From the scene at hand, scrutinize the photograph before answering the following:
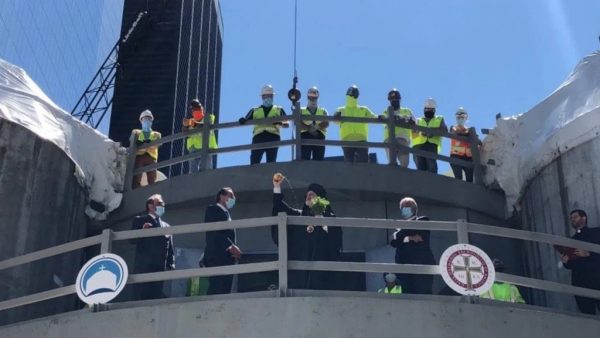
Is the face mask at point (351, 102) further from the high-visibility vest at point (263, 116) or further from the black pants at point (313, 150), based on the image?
the high-visibility vest at point (263, 116)

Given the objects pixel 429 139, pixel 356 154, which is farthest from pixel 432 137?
pixel 356 154

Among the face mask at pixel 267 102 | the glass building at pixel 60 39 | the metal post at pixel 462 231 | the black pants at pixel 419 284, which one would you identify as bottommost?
the black pants at pixel 419 284

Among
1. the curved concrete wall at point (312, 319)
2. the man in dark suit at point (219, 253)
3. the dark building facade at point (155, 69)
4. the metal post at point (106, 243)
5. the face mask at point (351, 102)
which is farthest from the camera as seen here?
the dark building facade at point (155, 69)

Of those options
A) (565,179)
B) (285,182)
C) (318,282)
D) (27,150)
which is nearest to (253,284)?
(285,182)

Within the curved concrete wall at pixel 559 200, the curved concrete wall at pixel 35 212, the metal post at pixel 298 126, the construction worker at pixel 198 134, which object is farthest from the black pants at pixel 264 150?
the curved concrete wall at pixel 559 200

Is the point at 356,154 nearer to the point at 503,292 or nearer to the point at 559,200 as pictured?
the point at 559,200

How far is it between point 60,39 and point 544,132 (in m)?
36.9

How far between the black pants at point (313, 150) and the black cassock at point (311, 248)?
363 centimetres

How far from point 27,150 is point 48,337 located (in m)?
4.25

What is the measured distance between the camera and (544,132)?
1242 centimetres

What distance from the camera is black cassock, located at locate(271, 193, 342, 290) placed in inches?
371

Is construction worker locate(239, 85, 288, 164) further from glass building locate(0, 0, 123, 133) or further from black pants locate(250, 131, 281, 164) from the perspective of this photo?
glass building locate(0, 0, 123, 133)

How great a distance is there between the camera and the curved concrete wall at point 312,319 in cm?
805

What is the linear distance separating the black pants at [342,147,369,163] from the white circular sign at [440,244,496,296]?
5.49 meters
